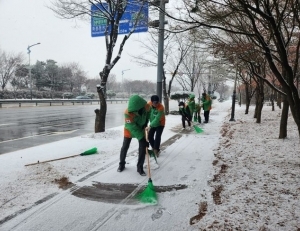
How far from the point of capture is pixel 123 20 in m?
9.63

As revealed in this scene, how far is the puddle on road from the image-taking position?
369cm

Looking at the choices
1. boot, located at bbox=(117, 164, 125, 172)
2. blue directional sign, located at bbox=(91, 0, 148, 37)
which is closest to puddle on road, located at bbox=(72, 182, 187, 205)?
boot, located at bbox=(117, 164, 125, 172)

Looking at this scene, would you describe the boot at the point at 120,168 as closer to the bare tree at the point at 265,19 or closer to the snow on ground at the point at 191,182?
the snow on ground at the point at 191,182

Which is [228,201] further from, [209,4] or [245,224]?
[209,4]

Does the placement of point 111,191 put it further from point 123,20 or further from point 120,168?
point 123,20

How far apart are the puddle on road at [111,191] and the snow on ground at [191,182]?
17cm

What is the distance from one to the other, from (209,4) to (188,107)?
6551mm

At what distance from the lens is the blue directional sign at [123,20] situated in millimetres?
8695

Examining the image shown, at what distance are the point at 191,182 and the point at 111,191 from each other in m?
1.43

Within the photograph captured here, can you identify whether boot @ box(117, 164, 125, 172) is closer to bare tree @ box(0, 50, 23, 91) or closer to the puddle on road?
the puddle on road

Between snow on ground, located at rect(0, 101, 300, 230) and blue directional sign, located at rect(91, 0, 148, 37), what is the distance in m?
4.58

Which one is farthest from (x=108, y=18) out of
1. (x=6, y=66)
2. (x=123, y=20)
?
(x=6, y=66)

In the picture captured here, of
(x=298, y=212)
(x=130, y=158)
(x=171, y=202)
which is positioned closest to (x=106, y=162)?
(x=130, y=158)

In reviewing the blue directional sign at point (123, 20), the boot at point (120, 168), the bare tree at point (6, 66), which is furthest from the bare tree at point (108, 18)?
the bare tree at point (6, 66)
